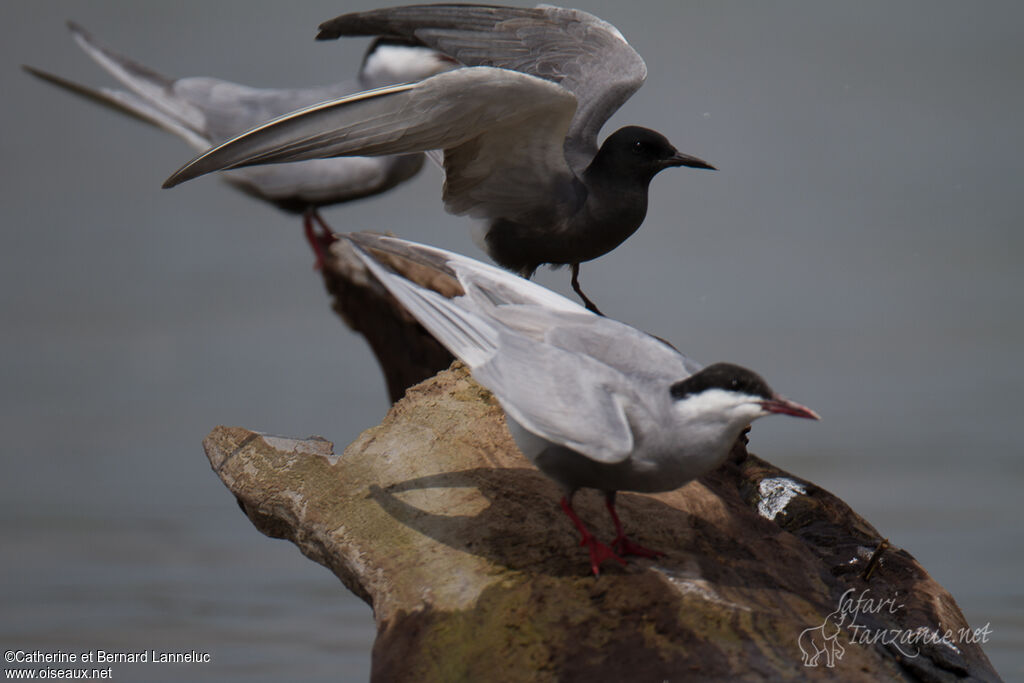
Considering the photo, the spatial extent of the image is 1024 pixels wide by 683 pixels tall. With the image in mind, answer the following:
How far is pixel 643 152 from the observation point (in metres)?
4.69

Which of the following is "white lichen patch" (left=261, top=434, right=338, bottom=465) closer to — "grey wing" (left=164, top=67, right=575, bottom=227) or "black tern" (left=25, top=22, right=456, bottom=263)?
"grey wing" (left=164, top=67, right=575, bottom=227)

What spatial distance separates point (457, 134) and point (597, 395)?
61.9 inches

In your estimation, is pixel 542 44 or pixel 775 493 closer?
pixel 775 493

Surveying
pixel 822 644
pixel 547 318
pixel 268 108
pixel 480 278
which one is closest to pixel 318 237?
pixel 268 108

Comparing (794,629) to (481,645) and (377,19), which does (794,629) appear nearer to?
(481,645)

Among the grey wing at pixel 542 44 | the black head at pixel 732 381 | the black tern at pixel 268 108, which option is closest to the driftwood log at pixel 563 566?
the black head at pixel 732 381

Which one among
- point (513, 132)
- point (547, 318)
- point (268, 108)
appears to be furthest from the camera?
point (268, 108)

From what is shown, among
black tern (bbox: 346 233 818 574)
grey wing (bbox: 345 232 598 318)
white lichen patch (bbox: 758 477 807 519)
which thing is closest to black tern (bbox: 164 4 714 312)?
grey wing (bbox: 345 232 598 318)

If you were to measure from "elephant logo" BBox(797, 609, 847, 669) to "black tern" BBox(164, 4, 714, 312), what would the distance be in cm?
208

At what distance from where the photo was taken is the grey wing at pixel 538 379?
2959 millimetres

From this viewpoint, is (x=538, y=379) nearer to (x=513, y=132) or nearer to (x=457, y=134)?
(x=457, y=134)

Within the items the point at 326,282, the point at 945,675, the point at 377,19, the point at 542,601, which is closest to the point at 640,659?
the point at 542,601

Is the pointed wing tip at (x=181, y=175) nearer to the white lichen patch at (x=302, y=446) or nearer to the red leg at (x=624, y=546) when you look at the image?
the white lichen patch at (x=302, y=446)

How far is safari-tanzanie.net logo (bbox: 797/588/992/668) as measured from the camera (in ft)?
9.76
